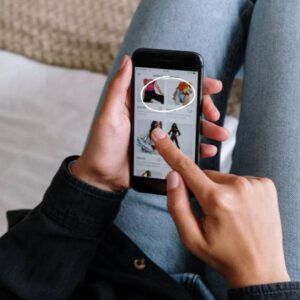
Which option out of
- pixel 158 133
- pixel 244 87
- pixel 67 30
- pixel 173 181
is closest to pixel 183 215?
pixel 173 181

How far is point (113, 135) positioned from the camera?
0.59 meters

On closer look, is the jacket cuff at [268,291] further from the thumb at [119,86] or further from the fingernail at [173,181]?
the thumb at [119,86]

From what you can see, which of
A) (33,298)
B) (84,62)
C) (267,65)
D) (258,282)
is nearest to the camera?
(258,282)

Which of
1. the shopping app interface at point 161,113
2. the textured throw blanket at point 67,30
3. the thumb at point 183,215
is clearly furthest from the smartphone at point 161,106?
the textured throw blanket at point 67,30

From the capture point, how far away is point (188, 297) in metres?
0.59

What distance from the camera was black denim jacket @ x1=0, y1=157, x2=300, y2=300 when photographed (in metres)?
0.56

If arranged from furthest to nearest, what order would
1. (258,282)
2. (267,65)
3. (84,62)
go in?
A: (84,62)
(267,65)
(258,282)

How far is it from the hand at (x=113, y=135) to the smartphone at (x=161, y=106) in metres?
0.01

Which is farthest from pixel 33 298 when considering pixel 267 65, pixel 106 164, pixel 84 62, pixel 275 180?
pixel 84 62

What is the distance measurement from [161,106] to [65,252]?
22cm

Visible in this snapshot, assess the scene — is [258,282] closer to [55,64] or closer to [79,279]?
[79,279]

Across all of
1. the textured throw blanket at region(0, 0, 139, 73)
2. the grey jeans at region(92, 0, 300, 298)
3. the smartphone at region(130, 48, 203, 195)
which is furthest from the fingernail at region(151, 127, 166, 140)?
the textured throw blanket at region(0, 0, 139, 73)

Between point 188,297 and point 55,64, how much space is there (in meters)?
0.68

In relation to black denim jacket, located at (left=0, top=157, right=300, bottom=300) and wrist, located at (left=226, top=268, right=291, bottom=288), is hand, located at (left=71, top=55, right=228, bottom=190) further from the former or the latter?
wrist, located at (left=226, top=268, right=291, bottom=288)
